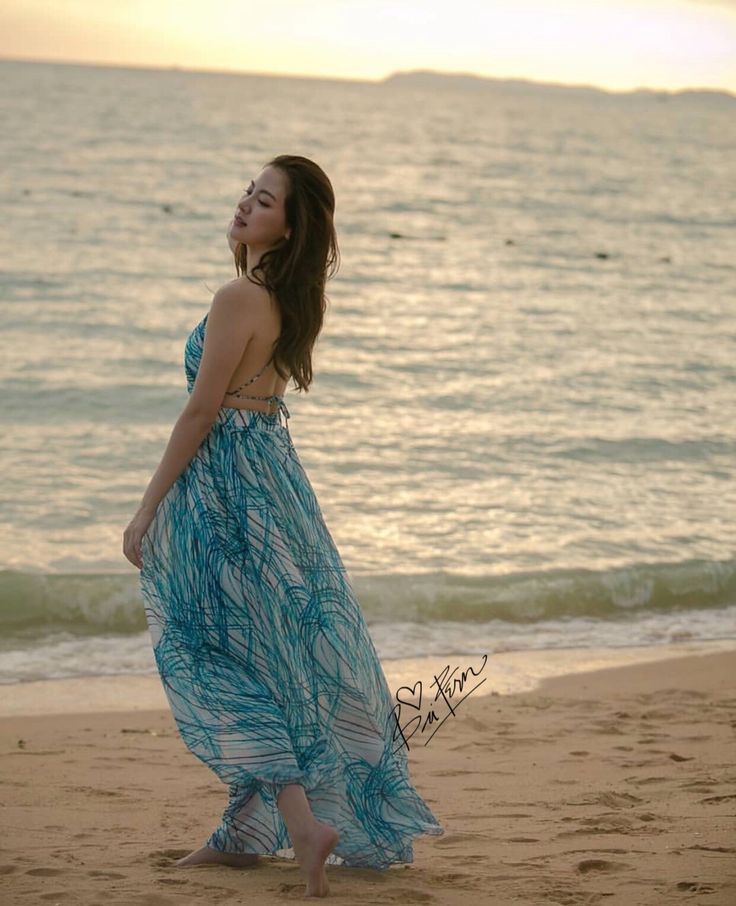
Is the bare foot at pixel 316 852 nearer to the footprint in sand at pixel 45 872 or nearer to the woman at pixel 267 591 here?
the woman at pixel 267 591

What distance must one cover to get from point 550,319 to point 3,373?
31.0ft

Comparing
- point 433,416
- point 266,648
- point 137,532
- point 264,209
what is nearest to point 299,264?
point 264,209

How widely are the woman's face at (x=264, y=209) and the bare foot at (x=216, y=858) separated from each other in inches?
67.1

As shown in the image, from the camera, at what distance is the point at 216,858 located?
12.0 ft

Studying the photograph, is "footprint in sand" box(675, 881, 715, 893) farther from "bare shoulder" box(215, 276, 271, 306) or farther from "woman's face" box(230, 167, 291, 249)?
"woman's face" box(230, 167, 291, 249)

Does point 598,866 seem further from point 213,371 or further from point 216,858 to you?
point 213,371

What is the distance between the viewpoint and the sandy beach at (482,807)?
3441 millimetres

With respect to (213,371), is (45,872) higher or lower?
lower

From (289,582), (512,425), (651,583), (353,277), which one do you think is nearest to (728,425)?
(512,425)

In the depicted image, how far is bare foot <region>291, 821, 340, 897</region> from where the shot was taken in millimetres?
3314

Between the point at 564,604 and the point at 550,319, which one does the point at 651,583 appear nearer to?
the point at 564,604

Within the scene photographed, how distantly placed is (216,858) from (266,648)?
0.68m
